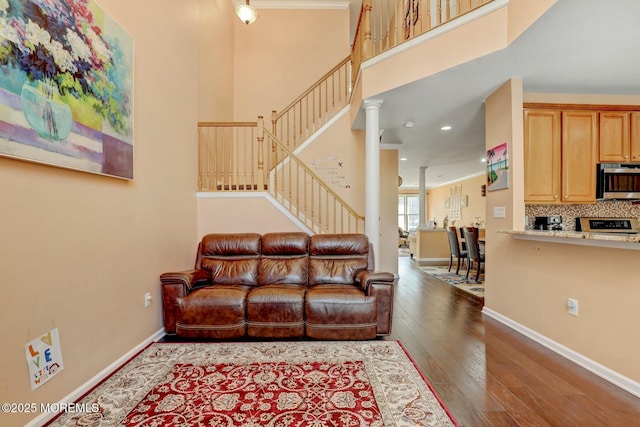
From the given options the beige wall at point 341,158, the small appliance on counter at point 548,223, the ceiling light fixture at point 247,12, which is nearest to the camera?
the small appliance on counter at point 548,223

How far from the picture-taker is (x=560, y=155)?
3.35 m

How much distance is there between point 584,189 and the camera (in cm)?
338

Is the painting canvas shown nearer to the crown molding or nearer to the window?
the crown molding

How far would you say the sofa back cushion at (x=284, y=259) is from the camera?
3.28 meters

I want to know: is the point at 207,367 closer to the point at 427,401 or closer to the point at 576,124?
the point at 427,401

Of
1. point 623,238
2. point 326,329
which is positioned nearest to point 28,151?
point 326,329

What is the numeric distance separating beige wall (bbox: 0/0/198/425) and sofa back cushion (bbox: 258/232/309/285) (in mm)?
999

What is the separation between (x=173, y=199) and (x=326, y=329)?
2.18 m

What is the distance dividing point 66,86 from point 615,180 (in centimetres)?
533

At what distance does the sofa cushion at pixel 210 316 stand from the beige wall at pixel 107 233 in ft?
1.05

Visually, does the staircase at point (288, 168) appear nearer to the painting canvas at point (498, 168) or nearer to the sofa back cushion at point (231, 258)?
the sofa back cushion at point (231, 258)

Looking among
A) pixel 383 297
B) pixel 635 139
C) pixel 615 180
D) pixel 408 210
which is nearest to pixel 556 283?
pixel 383 297

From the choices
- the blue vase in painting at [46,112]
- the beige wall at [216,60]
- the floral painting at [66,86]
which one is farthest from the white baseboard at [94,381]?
the beige wall at [216,60]

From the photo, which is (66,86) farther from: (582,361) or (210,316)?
(582,361)
